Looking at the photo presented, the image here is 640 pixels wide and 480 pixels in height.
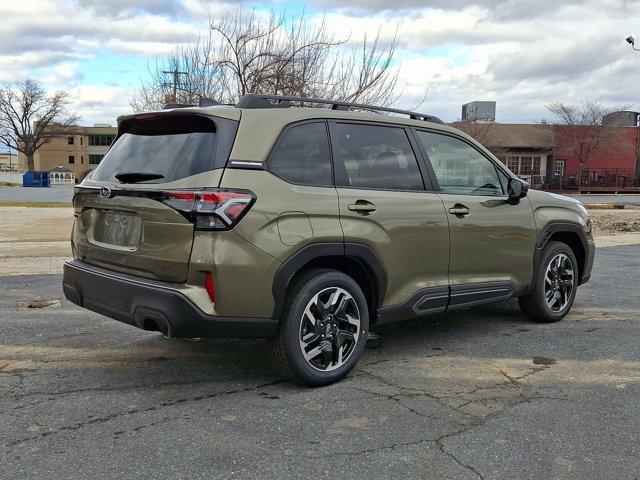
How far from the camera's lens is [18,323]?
18.4ft

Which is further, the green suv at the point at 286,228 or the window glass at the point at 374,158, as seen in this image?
the window glass at the point at 374,158

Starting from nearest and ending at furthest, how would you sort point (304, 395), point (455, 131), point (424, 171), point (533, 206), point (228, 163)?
point (228, 163)
point (304, 395)
point (424, 171)
point (455, 131)
point (533, 206)

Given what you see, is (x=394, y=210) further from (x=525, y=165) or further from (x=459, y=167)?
(x=525, y=165)

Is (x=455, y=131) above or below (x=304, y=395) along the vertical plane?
above

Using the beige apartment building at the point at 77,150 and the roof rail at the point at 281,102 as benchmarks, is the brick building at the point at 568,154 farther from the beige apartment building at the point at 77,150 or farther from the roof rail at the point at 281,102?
the beige apartment building at the point at 77,150

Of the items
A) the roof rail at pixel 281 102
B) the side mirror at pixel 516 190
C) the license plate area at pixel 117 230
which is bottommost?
the license plate area at pixel 117 230

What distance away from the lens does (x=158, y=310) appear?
347 cm

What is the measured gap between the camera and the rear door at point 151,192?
353 cm

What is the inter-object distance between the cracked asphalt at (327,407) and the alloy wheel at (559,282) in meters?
0.30

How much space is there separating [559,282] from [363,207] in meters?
2.70

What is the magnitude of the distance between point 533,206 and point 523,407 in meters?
2.29

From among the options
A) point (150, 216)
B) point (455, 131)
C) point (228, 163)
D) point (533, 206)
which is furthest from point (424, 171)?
point (150, 216)

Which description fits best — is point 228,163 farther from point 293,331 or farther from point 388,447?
point 388,447

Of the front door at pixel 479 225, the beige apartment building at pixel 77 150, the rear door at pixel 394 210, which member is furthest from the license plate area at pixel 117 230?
the beige apartment building at pixel 77 150
